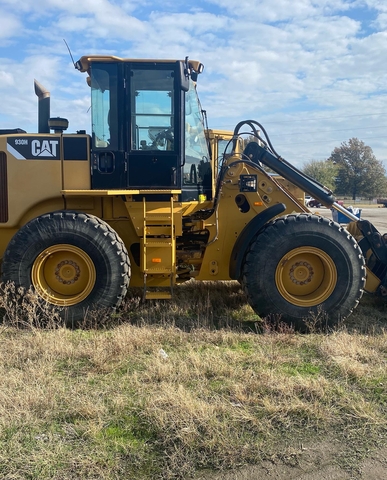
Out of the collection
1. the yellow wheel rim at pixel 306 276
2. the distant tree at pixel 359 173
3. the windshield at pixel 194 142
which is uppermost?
the distant tree at pixel 359 173

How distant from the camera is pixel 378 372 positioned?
384 centimetres

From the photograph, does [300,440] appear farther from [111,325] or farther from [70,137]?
[70,137]

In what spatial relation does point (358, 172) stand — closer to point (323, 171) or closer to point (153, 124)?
point (323, 171)

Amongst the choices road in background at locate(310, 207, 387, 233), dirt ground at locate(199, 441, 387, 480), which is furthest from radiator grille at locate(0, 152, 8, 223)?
road in background at locate(310, 207, 387, 233)

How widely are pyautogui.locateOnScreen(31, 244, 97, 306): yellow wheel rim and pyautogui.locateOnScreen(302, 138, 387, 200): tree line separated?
203 feet

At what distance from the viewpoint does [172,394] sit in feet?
10.7

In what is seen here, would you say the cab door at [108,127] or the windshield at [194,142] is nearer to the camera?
the cab door at [108,127]

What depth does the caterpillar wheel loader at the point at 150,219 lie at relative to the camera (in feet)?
16.4

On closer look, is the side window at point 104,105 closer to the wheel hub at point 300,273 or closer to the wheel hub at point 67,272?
the wheel hub at point 67,272

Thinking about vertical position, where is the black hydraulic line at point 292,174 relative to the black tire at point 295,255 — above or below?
above

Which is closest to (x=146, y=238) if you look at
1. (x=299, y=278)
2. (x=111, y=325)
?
(x=111, y=325)

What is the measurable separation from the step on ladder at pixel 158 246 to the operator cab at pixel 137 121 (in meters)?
0.31

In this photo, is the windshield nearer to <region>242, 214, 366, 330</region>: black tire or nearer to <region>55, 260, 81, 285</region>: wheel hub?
<region>242, 214, 366, 330</region>: black tire

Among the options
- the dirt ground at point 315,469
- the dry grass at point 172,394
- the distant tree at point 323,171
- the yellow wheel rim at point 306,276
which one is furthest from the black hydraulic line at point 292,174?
the distant tree at point 323,171
